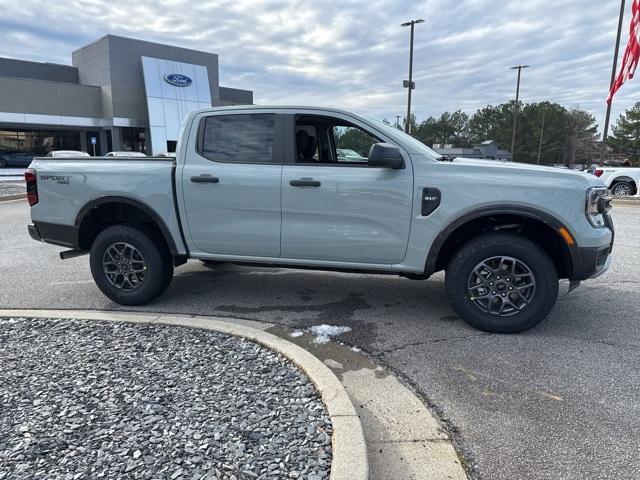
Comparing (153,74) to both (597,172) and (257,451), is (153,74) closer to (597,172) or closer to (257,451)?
(597,172)

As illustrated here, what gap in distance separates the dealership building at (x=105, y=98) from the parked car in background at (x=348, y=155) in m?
40.9

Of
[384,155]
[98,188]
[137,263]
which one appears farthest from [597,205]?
[98,188]

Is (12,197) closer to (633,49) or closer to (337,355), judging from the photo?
(337,355)

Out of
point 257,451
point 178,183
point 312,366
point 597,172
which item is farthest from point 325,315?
point 597,172

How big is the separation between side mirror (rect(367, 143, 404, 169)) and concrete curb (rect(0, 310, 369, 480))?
64.1 inches

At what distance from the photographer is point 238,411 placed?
2830 millimetres

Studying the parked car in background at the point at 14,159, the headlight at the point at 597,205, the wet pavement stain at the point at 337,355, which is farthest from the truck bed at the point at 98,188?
the parked car in background at the point at 14,159

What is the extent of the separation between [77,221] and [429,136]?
9996cm

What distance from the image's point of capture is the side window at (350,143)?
4.68 meters

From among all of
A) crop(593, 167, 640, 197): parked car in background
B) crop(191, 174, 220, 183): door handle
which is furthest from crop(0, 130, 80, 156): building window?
crop(191, 174, 220, 183): door handle

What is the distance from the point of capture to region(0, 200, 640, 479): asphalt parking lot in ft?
8.71

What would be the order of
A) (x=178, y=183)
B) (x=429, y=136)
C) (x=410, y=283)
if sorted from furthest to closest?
(x=429, y=136) → (x=410, y=283) → (x=178, y=183)

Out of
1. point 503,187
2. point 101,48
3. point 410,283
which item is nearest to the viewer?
point 503,187

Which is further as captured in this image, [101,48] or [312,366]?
[101,48]
